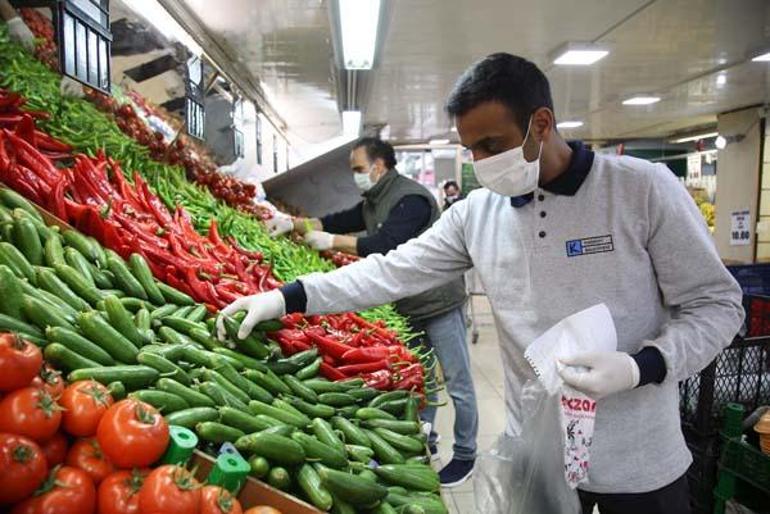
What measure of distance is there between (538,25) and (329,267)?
277 cm

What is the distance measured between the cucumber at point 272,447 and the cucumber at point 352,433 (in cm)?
31

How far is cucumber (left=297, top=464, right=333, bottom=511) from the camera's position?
4.37 feet

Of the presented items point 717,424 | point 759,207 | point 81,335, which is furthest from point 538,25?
point 759,207

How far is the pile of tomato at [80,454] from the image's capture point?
99 cm

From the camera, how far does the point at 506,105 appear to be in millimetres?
1707

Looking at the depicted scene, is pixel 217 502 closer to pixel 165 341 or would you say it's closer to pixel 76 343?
pixel 76 343

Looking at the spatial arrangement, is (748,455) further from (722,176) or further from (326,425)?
(722,176)

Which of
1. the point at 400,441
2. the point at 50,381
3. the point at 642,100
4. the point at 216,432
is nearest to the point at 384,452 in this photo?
the point at 400,441

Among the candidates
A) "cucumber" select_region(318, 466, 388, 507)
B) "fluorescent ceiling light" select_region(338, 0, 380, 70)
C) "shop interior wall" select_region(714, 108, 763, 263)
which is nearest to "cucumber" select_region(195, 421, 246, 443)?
"cucumber" select_region(318, 466, 388, 507)

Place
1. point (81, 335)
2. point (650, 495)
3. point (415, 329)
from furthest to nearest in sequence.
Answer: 1. point (415, 329)
2. point (650, 495)
3. point (81, 335)

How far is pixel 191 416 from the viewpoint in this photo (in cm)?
138

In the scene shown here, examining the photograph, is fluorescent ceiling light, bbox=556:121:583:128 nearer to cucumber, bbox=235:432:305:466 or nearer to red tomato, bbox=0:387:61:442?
cucumber, bbox=235:432:305:466

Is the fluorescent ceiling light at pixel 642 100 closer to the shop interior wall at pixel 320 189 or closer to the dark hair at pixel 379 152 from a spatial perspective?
the shop interior wall at pixel 320 189

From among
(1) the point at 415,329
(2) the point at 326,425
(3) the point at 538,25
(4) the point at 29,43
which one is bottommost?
(1) the point at 415,329
